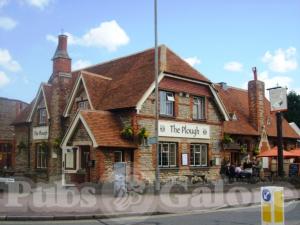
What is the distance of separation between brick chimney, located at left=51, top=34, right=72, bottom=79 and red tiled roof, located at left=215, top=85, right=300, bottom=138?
11451 mm

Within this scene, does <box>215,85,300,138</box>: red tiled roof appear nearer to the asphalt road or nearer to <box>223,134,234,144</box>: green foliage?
<box>223,134,234,144</box>: green foliage

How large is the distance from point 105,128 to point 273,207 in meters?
18.4

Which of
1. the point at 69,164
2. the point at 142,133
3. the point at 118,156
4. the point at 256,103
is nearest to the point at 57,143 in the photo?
the point at 69,164

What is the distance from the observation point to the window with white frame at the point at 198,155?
97.1 ft

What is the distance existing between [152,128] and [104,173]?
4.00 meters

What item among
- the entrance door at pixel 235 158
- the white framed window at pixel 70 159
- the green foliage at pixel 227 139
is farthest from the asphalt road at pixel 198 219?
the entrance door at pixel 235 158

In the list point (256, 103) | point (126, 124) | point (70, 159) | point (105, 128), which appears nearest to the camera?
point (105, 128)

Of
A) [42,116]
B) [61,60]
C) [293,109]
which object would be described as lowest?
[42,116]

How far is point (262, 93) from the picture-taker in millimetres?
36688

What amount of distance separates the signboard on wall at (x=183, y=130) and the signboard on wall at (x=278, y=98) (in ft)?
15.1

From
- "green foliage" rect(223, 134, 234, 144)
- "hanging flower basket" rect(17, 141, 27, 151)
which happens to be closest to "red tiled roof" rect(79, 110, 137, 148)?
"green foliage" rect(223, 134, 234, 144)

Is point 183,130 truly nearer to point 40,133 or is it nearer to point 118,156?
point 118,156

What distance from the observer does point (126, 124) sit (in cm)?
2661

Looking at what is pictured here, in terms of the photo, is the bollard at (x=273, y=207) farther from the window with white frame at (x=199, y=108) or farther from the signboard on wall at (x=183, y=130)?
the window with white frame at (x=199, y=108)
